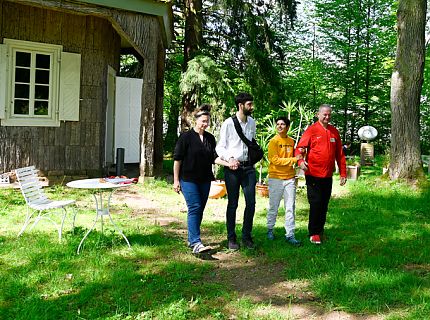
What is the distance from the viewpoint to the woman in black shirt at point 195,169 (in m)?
4.83

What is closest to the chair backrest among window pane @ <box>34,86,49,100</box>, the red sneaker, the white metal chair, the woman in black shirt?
the white metal chair

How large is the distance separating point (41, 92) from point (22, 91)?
0.35 metres

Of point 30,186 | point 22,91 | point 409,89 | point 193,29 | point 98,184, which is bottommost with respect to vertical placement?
point 30,186

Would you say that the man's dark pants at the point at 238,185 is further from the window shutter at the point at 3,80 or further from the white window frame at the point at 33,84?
the window shutter at the point at 3,80

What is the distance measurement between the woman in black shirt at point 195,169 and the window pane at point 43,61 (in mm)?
5618

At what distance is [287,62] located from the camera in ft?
63.9

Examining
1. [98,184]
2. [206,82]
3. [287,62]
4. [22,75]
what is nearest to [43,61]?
[22,75]

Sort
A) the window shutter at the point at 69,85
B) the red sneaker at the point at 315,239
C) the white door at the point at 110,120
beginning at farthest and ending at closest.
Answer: the white door at the point at 110,120, the window shutter at the point at 69,85, the red sneaker at the point at 315,239

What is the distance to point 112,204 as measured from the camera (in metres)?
7.73

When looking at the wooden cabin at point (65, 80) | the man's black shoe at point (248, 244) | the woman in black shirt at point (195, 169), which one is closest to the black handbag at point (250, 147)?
the woman in black shirt at point (195, 169)

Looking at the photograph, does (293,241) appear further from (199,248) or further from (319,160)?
(199,248)

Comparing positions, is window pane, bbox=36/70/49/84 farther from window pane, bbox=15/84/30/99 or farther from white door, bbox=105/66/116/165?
white door, bbox=105/66/116/165

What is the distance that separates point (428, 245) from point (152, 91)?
593 cm

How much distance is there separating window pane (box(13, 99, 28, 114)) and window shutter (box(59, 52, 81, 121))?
2.17 feet
